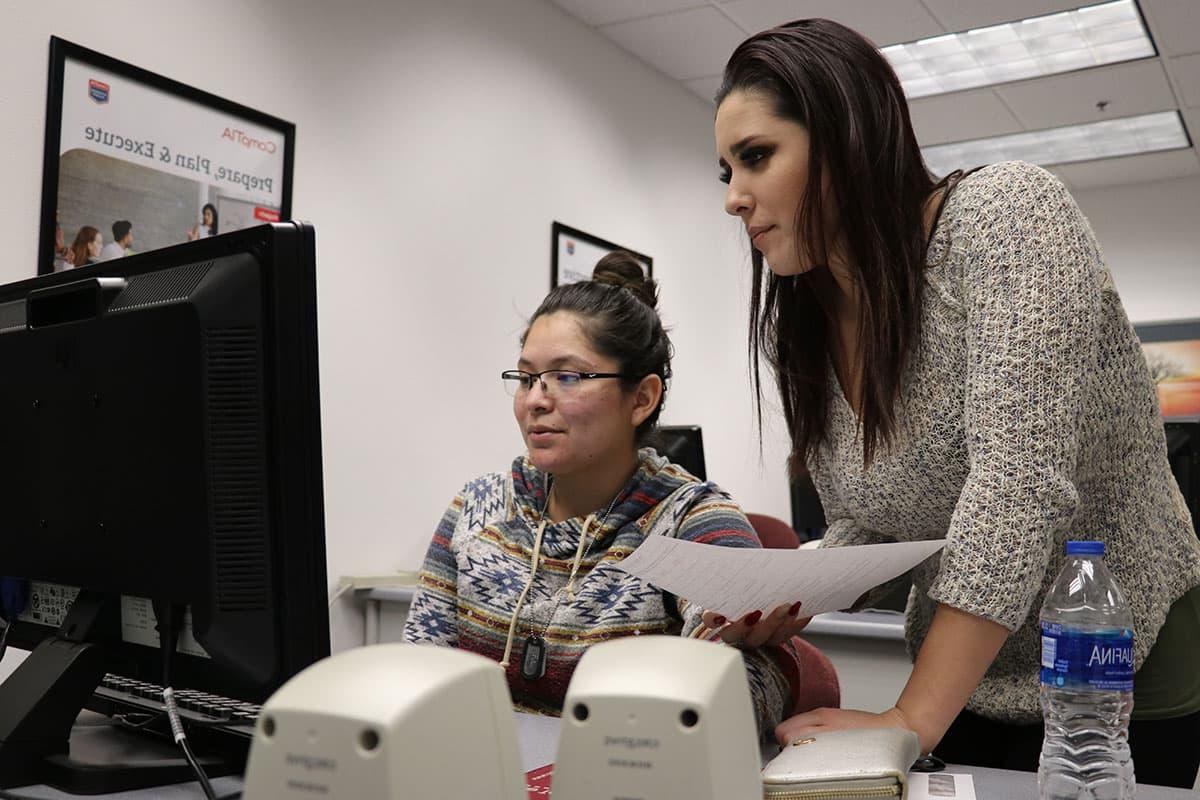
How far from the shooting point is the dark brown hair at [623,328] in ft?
5.10

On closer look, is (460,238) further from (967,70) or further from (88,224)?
(967,70)

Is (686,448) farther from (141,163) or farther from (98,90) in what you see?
(98,90)

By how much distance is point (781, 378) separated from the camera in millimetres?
1200

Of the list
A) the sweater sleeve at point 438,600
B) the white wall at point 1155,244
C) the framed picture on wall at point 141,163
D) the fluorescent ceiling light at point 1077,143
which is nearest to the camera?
the sweater sleeve at point 438,600

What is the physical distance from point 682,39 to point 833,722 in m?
3.75

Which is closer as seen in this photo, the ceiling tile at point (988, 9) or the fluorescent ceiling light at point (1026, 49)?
the ceiling tile at point (988, 9)

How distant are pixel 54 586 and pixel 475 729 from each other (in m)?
0.73

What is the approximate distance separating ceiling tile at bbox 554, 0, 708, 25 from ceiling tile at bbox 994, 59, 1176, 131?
177 cm

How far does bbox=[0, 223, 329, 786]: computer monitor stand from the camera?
864 millimetres

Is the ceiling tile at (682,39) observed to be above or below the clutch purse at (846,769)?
above

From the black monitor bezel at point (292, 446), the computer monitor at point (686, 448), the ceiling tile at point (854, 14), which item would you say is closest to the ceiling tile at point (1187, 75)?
the ceiling tile at point (854, 14)

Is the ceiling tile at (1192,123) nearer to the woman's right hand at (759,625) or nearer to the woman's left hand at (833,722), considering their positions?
the woman's right hand at (759,625)

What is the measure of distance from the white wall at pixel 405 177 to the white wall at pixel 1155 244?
138 inches

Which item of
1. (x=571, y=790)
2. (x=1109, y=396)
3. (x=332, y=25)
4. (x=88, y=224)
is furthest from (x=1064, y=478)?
(x=332, y=25)
